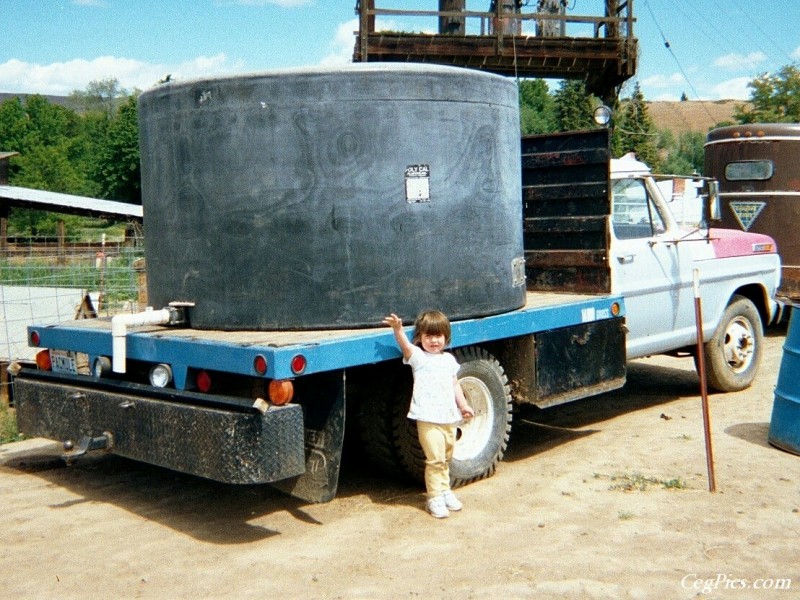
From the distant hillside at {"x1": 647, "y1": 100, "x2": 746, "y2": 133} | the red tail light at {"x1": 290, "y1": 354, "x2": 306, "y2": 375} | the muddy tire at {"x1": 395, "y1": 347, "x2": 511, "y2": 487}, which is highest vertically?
the distant hillside at {"x1": 647, "y1": 100, "x2": 746, "y2": 133}

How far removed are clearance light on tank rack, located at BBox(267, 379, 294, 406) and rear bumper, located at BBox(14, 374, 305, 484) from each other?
5 cm

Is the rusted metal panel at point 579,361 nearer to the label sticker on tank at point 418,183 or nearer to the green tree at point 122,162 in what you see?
the label sticker on tank at point 418,183

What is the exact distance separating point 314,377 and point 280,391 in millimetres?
429

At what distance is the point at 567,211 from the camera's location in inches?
301

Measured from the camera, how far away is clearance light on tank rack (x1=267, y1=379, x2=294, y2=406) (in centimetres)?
478

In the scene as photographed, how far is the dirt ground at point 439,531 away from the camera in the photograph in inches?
178

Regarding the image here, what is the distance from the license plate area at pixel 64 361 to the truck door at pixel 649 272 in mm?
4128

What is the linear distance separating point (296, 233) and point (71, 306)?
577cm

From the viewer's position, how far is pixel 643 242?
7.90m

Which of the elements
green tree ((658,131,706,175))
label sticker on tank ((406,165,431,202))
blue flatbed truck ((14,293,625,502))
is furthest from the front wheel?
green tree ((658,131,706,175))

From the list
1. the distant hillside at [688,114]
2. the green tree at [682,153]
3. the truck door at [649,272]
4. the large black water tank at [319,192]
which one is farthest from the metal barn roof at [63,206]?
the distant hillside at [688,114]

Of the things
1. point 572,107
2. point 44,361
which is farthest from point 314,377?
point 572,107

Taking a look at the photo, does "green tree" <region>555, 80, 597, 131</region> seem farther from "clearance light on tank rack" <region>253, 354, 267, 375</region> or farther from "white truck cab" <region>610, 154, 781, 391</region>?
"clearance light on tank rack" <region>253, 354, 267, 375</region>

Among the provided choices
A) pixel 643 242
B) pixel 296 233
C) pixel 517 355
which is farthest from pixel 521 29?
pixel 296 233
